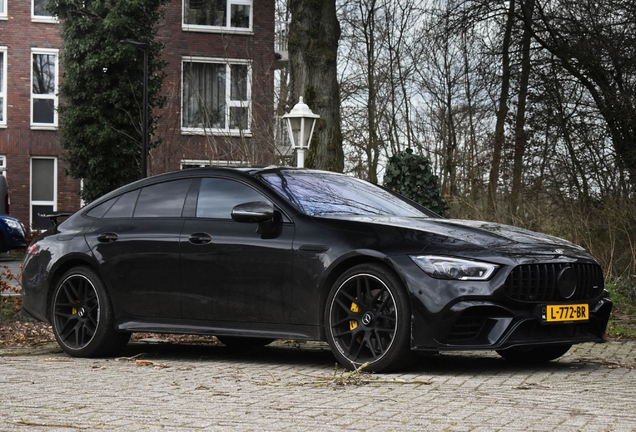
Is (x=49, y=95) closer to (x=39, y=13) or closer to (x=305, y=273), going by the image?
(x=39, y=13)

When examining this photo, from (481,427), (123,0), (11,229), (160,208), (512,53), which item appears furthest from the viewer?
(123,0)

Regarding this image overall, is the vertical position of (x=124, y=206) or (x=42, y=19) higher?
(x=42, y=19)

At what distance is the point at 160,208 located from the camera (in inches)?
355

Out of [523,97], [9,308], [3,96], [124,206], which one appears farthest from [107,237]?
[3,96]

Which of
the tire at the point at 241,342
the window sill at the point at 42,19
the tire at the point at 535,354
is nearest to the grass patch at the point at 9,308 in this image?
the tire at the point at 241,342

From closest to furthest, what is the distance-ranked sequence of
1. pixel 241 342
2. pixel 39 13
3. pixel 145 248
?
pixel 145 248 → pixel 241 342 → pixel 39 13

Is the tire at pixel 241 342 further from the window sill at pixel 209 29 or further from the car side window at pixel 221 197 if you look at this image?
the window sill at pixel 209 29

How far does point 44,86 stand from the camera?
1625 inches

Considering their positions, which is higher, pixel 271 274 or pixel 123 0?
pixel 123 0

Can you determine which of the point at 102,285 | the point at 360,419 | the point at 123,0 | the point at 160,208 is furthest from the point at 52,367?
the point at 123,0

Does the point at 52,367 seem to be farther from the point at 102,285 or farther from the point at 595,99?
the point at 595,99

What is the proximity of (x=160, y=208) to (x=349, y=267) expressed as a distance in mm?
1970

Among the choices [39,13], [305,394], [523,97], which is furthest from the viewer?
[39,13]

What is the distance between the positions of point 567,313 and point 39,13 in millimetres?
36793
